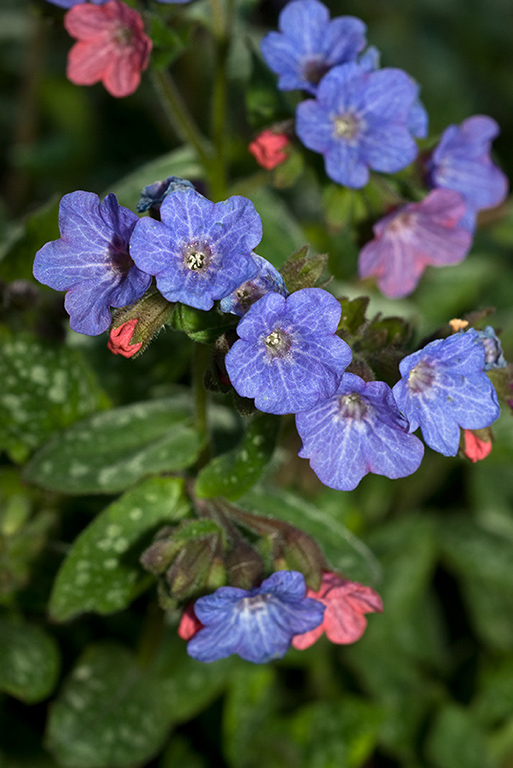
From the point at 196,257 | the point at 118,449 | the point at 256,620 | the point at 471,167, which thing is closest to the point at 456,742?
the point at 256,620

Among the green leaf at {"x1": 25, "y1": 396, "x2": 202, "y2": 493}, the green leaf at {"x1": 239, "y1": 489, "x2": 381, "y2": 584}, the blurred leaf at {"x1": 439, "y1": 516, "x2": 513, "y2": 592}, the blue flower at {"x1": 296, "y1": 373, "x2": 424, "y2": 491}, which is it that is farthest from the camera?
the blurred leaf at {"x1": 439, "y1": 516, "x2": 513, "y2": 592}

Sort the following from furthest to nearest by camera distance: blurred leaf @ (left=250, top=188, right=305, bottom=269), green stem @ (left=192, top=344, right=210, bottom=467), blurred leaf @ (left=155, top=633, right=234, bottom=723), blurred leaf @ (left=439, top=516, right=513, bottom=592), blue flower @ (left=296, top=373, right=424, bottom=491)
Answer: blurred leaf @ (left=439, top=516, right=513, bottom=592)
blurred leaf @ (left=155, top=633, right=234, bottom=723)
blurred leaf @ (left=250, top=188, right=305, bottom=269)
green stem @ (left=192, top=344, right=210, bottom=467)
blue flower @ (left=296, top=373, right=424, bottom=491)

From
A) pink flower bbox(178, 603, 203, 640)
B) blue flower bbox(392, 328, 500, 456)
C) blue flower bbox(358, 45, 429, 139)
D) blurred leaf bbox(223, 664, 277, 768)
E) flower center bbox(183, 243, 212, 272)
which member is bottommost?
blurred leaf bbox(223, 664, 277, 768)

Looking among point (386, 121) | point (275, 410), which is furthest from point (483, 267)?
point (275, 410)

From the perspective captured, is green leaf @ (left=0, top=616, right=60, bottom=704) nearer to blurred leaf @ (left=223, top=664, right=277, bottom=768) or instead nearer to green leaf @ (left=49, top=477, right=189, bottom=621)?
green leaf @ (left=49, top=477, right=189, bottom=621)

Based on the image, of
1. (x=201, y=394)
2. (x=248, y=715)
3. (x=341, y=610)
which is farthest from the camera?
(x=248, y=715)

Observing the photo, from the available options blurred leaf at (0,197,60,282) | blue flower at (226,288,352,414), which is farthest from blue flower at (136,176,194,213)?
blurred leaf at (0,197,60,282)

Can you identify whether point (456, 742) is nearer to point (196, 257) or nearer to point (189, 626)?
point (189, 626)
